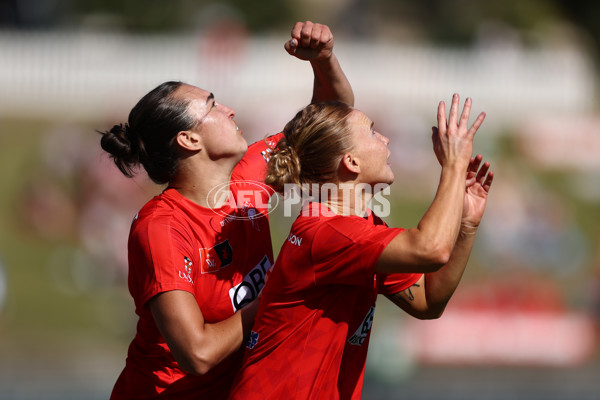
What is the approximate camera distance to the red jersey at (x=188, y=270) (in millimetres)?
2740

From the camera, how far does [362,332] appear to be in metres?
2.73

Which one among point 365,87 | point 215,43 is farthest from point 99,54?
point 365,87

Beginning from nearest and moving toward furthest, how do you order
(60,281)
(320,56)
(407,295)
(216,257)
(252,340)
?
(252,340), (407,295), (216,257), (320,56), (60,281)

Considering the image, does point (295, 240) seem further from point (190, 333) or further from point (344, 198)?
point (190, 333)

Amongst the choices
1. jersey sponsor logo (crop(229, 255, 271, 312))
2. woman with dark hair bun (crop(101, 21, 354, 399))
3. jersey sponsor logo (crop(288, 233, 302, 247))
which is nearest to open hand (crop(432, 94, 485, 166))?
jersey sponsor logo (crop(288, 233, 302, 247))

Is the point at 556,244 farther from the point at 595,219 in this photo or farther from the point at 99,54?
the point at 99,54

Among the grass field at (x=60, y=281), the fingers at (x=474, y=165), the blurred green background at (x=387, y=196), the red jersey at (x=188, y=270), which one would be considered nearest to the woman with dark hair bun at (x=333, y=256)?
the fingers at (x=474, y=165)

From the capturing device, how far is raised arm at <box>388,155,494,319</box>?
9.11 ft

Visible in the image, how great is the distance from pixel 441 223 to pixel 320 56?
112 cm

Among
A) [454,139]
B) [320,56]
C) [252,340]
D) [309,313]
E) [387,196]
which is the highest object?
[320,56]

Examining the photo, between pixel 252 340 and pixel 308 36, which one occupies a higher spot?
pixel 308 36

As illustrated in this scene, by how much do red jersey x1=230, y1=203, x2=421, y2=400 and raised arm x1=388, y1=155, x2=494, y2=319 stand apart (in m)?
0.25

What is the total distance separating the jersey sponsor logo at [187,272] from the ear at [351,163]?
0.67 metres

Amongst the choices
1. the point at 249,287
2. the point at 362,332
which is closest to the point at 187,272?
the point at 249,287
